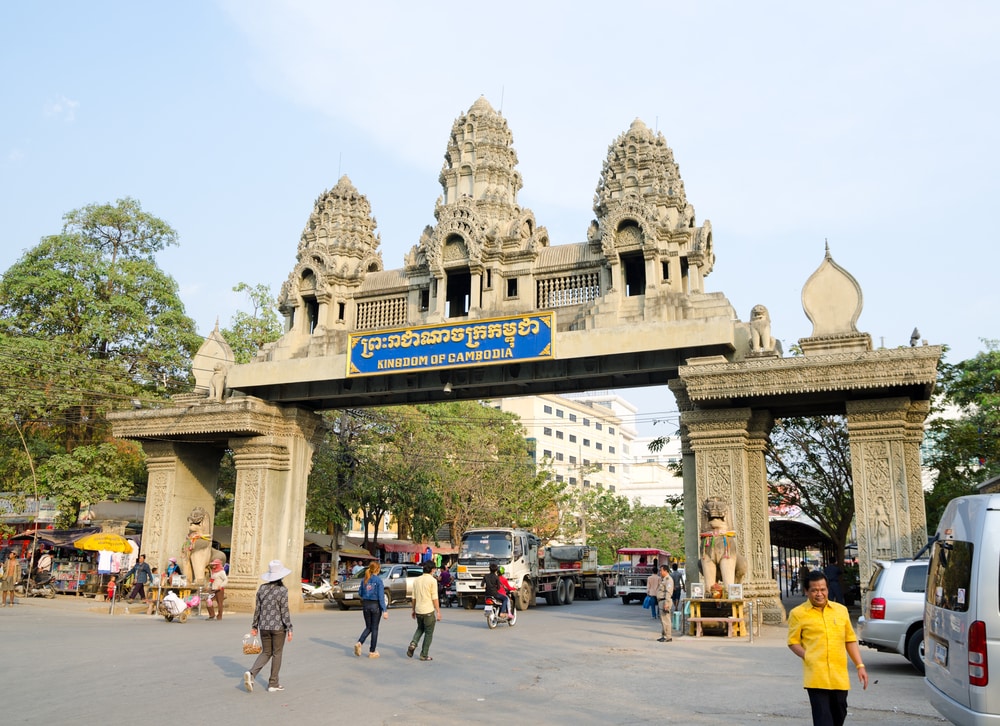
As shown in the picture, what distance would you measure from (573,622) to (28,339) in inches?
888

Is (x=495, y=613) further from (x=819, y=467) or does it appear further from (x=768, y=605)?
(x=819, y=467)

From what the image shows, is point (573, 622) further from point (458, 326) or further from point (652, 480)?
point (652, 480)

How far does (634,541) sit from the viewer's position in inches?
2530

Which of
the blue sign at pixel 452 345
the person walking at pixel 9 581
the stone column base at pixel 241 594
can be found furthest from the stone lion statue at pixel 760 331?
the person walking at pixel 9 581

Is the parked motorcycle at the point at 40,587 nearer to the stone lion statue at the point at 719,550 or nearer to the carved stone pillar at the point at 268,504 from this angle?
the carved stone pillar at the point at 268,504

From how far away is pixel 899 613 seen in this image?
11.2 metres

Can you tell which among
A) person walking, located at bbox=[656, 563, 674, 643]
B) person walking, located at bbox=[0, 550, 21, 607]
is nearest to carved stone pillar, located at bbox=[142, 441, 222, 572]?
person walking, located at bbox=[0, 550, 21, 607]

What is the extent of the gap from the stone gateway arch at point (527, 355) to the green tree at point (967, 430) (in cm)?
840

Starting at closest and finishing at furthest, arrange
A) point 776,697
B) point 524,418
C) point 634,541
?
point 776,697, point 634,541, point 524,418

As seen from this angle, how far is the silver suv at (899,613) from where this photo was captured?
36.5 feet

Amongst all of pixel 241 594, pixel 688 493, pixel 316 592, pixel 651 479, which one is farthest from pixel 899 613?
pixel 651 479

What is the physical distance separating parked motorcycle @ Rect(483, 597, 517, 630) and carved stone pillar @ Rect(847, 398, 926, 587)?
7755mm

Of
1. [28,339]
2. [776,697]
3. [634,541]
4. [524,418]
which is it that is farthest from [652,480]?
[776,697]

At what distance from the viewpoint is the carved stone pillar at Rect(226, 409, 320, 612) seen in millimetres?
22922
